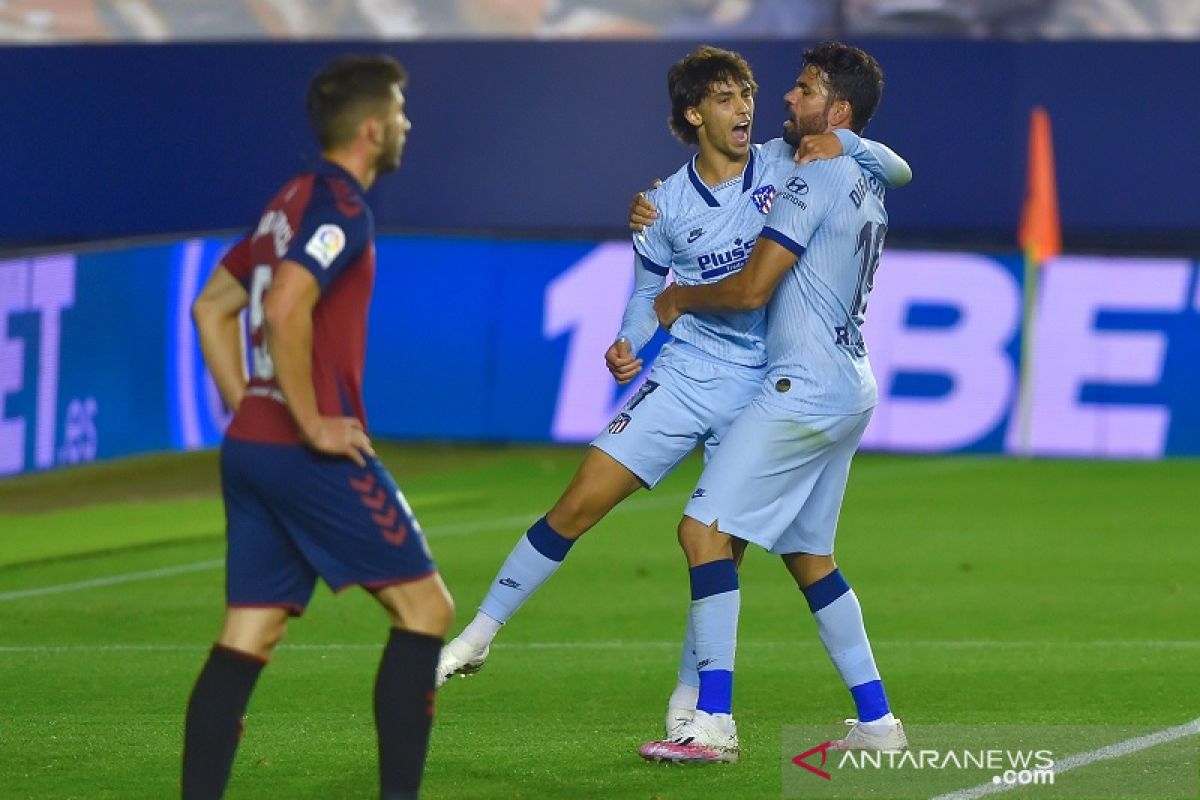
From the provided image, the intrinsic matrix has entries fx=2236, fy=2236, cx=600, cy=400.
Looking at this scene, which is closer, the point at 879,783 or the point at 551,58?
the point at 879,783

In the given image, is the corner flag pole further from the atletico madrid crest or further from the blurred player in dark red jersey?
the blurred player in dark red jersey

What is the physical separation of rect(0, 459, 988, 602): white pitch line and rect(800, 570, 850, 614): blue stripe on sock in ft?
15.8

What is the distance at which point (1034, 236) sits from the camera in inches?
643

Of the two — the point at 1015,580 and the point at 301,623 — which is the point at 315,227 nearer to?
the point at 301,623

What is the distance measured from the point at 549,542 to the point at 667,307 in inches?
33.1

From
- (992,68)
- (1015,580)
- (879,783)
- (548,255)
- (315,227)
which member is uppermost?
(992,68)

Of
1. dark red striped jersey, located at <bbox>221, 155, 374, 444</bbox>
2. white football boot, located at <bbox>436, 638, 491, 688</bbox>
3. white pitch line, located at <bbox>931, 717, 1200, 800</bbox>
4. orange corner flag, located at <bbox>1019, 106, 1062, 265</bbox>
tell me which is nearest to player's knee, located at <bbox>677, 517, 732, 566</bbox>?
white football boot, located at <bbox>436, 638, 491, 688</bbox>

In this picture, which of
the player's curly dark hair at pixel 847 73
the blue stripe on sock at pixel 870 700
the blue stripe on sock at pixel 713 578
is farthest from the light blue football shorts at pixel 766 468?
the player's curly dark hair at pixel 847 73

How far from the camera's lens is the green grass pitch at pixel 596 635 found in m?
6.71

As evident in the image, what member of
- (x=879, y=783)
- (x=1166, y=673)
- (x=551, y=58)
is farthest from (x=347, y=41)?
(x=879, y=783)

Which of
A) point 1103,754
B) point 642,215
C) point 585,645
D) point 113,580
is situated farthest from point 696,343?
point 113,580

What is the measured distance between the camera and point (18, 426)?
522 inches

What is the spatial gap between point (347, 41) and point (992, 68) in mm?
5445

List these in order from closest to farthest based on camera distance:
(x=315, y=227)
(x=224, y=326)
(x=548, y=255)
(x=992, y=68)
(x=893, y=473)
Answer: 1. (x=315, y=227)
2. (x=224, y=326)
3. (x=893, y=473)
4. (x=548, y=255)
5. (x=992, y=68)
